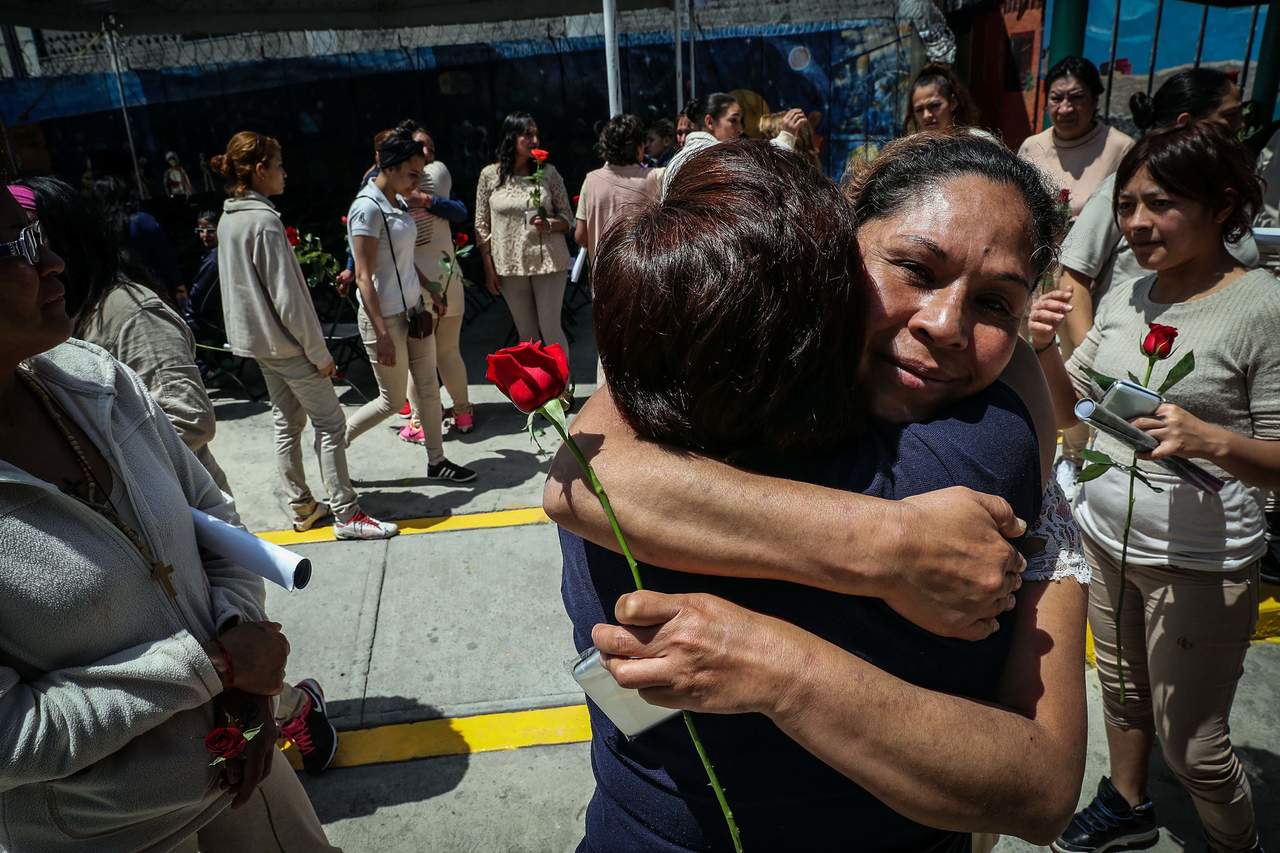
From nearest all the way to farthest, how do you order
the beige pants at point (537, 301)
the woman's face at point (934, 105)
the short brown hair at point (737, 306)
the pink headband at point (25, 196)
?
the short brown hair at point (737, 306)
the pink headband at point (25, 196)
the woman's face at point (934, 105)
the beige pants at point (537, 301)

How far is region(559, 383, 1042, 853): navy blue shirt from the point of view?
1.05m

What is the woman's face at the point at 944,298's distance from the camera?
1097 millimetres

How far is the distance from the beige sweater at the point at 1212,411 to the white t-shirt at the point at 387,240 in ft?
12.0

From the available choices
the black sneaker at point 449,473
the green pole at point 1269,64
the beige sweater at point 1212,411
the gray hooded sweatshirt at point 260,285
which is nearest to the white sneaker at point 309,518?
the black sneaker at point 449,473

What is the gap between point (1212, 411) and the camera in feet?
7.18

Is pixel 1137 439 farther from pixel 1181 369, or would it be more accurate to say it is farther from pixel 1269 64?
pixel 1269 64

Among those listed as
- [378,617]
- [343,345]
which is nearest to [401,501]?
[378,617]

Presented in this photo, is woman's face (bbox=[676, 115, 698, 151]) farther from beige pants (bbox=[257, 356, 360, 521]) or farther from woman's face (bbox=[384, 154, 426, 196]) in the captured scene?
beige pants (bbox=[257, 356, 360, 521])

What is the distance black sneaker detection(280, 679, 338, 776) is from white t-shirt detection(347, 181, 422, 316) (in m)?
2.40

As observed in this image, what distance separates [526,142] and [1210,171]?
171 inches

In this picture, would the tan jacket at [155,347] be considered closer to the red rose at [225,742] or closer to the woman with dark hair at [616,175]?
the red rose at [225,742]

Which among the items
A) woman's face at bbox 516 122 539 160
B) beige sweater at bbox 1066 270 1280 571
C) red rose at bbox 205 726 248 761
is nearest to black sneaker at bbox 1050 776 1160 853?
beige sweater at bbox 1066 270 1280 571

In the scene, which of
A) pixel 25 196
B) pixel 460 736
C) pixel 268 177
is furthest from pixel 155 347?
pixel 460 736

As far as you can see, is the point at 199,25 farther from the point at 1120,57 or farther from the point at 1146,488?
the point at 1146,488
